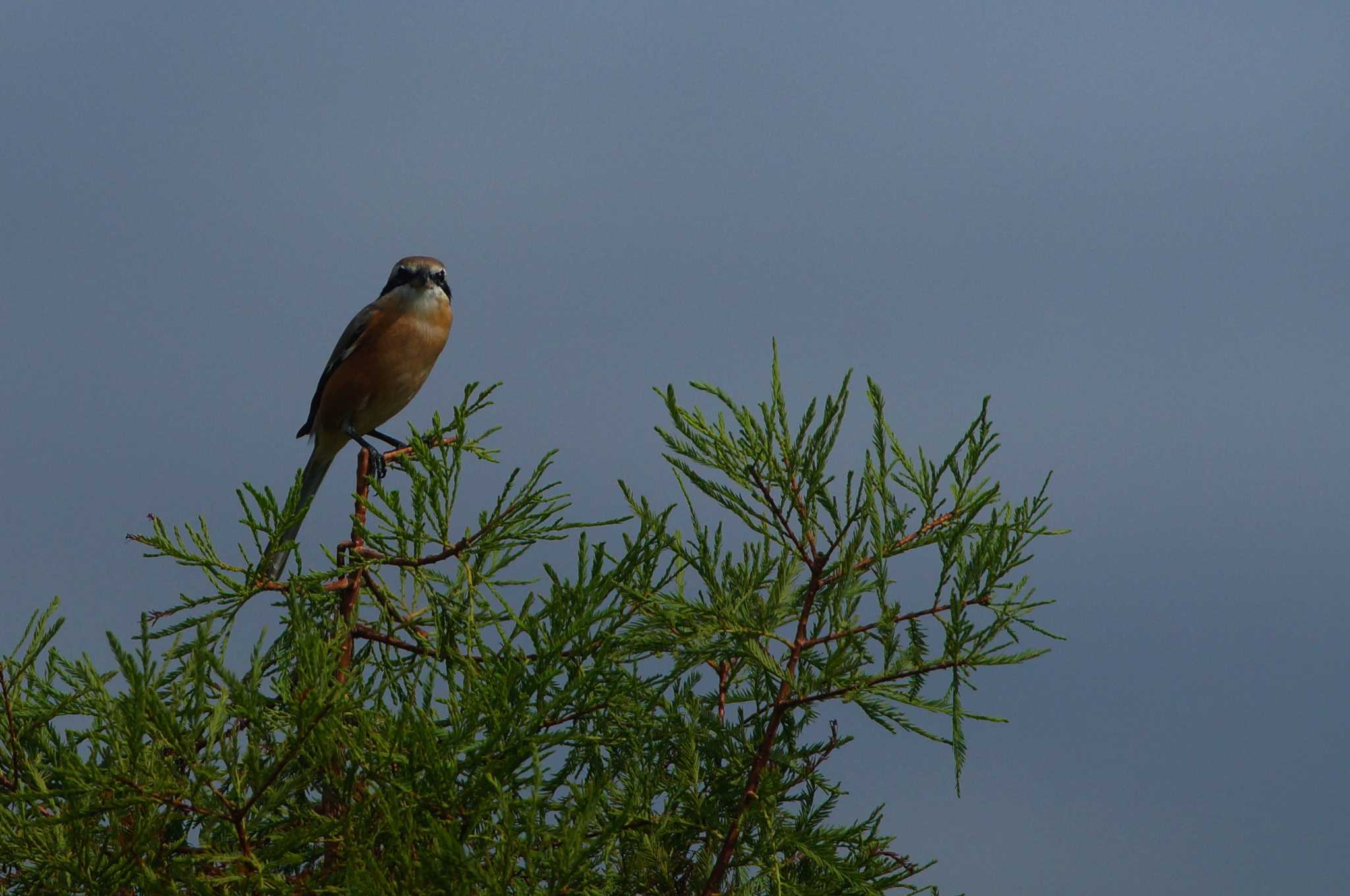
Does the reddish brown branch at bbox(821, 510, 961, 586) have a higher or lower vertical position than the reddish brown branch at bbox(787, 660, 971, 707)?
higher

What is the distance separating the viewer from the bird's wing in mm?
7838

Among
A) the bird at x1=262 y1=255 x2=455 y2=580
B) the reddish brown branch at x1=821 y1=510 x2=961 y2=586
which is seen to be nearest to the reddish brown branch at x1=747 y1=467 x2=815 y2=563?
the reddish brown branch at x1=821 y1=510 x2=961 y2=586

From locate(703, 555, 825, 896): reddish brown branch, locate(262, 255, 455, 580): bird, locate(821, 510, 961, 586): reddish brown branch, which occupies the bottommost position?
locate(703, 555, 825, 896): reddish brown branch

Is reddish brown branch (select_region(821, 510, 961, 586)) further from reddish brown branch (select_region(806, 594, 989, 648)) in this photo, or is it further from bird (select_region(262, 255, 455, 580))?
bird (select_region(262, 255, 455, 580))

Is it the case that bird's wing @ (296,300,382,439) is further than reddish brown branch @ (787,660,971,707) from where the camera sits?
Yes

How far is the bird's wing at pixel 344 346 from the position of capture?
7838 millimetres

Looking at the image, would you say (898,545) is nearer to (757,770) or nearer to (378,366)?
(757,770)

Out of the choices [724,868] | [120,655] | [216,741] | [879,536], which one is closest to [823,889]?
[724,868]

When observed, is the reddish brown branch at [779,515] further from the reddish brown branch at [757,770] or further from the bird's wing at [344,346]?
the bird's wing at [344,346]

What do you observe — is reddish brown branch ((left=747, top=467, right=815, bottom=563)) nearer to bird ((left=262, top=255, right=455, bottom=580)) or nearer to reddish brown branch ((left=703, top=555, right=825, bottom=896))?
reddish brown branch ((left=703, top=555, right=825, bottom=896))

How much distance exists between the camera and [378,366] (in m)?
7.61

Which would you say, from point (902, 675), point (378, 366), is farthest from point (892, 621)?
point (378, 366)

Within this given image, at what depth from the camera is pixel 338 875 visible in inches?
149

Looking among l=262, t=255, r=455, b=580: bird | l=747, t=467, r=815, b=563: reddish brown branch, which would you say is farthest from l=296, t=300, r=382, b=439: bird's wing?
l=747, t=467, r=815, b=563: reddish brown branch
